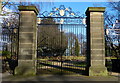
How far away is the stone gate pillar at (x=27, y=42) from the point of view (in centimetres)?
771

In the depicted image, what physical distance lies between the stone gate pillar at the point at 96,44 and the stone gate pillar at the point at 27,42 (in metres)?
3.46

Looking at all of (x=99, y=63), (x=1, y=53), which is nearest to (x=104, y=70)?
(x=99, y=63)

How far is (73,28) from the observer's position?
28.8ft

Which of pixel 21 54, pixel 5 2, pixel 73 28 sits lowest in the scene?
pixel 21 54

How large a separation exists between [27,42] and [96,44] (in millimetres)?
4202

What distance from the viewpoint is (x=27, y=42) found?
7.85m

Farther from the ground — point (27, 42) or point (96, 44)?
point (27, 42)

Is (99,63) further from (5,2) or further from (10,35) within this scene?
(5,2)

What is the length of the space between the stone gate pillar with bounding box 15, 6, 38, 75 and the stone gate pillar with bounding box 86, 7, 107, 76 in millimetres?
3459

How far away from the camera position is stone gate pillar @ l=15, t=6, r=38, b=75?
771 centimetres

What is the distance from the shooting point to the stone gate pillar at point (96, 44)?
7.64 metres

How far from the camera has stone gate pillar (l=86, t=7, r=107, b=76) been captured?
25.1 feet

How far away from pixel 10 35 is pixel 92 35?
19.5 ft

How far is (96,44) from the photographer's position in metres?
7.90
